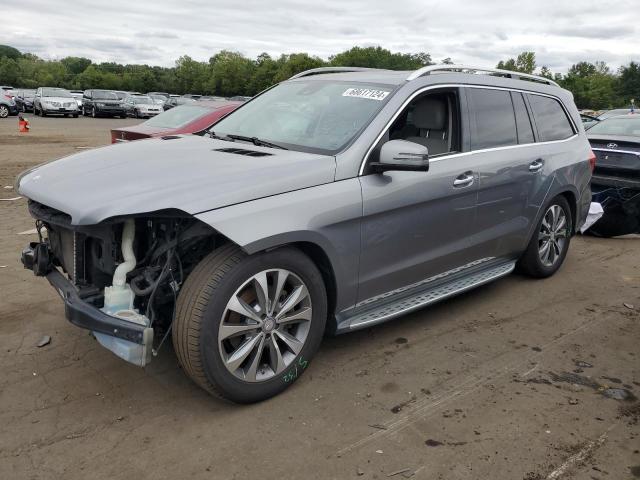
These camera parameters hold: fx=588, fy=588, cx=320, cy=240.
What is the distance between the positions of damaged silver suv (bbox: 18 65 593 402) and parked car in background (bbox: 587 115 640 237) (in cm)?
303

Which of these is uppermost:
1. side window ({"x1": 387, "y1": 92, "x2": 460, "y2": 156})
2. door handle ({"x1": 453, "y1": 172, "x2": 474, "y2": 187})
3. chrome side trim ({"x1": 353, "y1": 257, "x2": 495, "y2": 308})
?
side window ({"x1": 387, "y1": 92, "x2": 460, "y2": 156})

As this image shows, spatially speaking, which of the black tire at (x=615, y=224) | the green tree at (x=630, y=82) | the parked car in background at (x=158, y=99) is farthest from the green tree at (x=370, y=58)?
the black tire at (x=615, y=224)

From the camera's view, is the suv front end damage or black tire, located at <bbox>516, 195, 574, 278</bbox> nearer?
the suv front end damage

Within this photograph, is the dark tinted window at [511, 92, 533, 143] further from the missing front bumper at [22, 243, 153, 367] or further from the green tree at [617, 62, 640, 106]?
the green tree at [617, 62, 640, 106]

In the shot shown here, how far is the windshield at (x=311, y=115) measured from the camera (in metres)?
3.76

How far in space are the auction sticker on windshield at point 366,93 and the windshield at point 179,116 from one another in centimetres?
488

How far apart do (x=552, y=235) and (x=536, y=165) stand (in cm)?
90

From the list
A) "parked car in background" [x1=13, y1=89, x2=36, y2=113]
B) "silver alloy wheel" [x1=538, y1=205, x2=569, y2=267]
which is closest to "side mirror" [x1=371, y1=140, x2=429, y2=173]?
"silver alloy wheel" [x1=538, y1=205, x2=569, y2=267]

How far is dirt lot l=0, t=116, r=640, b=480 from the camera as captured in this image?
279 cm

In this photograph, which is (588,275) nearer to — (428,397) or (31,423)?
(428,397)

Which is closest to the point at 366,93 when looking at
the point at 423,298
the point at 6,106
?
the point at 423,298

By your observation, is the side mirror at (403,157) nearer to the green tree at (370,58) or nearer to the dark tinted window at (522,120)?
the dark tinted window at (522,120)

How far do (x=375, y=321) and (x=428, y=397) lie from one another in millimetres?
575

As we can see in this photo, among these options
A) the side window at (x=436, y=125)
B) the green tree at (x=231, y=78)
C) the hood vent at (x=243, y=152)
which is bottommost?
the hood vent at (x=243, y=152)
